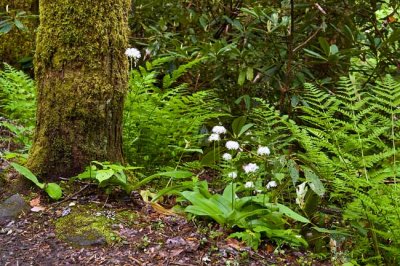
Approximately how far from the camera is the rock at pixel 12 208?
2.59 meters

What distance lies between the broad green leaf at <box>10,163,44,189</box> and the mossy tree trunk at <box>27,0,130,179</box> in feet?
0.33

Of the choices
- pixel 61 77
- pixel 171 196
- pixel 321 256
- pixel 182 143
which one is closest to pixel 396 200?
pixel 321 256

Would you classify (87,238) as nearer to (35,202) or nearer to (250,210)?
(35,202)

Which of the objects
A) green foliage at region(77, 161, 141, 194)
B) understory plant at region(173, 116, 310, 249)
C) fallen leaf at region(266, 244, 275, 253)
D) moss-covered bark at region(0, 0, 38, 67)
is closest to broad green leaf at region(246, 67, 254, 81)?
understory plant at region(173, 116, 310, 249)

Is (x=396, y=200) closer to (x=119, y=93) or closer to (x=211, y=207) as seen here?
(x=211, y=207)

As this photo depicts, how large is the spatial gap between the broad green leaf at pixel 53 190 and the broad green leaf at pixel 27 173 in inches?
1.3

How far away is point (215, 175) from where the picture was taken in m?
3.87

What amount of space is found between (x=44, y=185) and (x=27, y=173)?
118 mm

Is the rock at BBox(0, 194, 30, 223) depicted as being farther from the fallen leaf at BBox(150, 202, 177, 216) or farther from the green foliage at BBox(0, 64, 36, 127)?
the green foliage at BBox(0, 64, 36, 127)

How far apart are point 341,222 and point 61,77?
1978mm

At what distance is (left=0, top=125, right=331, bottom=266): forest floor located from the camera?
7.61 ft

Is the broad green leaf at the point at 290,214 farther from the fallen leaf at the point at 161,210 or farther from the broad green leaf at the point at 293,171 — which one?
the fallen leaf at the point at 161,210

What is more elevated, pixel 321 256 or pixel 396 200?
pixel 396 200

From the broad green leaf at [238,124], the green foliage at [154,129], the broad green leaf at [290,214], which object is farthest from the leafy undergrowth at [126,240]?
the green foliage at [154,129]
